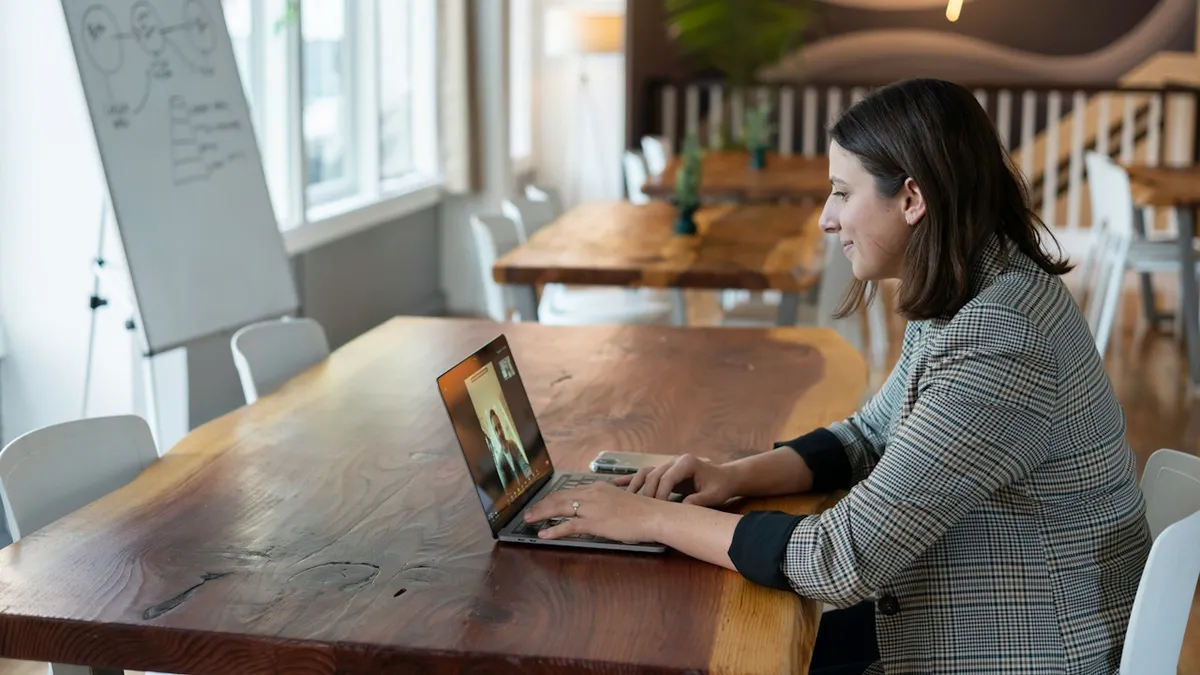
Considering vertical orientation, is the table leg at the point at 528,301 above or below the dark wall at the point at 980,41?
below

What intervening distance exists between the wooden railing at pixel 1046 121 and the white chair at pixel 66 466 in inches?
271

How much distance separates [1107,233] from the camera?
641 centimetres

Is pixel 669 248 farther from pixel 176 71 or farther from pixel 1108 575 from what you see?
pixel 1108 575

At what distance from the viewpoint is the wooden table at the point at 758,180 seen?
19.0ft

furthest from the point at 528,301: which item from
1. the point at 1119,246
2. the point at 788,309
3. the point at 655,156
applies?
the point at 655,156

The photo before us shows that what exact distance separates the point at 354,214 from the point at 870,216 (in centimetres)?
439

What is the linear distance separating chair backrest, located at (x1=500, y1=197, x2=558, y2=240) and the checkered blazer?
354 centimetres

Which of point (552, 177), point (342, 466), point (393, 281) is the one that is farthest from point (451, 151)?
point (342, 466)

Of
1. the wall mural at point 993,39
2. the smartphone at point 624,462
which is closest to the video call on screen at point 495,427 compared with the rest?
the smartphone at point 624,462

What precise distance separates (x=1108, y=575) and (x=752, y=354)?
131 cm

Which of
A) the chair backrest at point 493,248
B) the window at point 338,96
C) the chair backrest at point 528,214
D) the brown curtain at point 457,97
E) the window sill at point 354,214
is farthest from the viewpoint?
the brown curtain at point 457,97

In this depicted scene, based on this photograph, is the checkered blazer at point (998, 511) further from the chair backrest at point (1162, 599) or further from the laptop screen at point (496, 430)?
the laptop screen at point (496, 430)

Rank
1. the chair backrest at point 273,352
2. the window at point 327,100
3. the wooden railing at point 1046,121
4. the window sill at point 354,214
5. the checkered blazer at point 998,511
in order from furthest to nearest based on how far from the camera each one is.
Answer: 1. the wooden railing at point 1046,121
2. the window at point 327,100
3. the window sill at point 354,214
4. the chair backrest at point 273,352
5. the checkered blazer at point 998,511

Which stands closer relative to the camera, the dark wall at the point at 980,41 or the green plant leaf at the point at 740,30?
the green plant leaf at the point at 740,30
